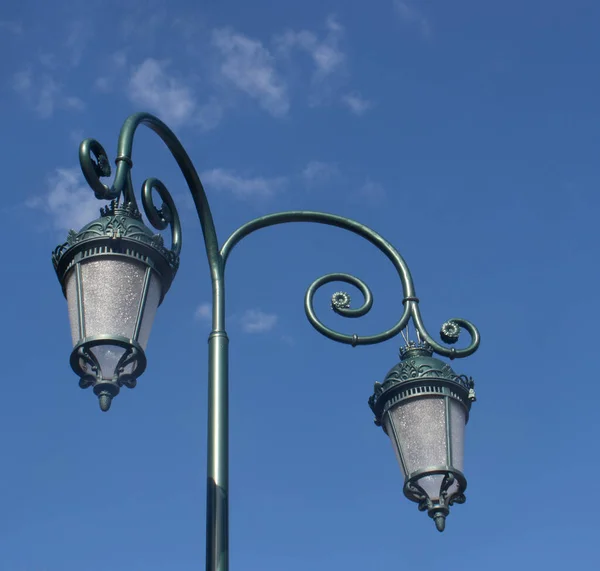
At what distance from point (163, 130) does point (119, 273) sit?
1.68m

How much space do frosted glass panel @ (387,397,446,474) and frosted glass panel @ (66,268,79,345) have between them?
228 cm

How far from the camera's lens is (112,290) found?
6.48 m

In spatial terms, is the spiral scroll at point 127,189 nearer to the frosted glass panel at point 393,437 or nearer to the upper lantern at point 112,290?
the upper lantern at point 112,290

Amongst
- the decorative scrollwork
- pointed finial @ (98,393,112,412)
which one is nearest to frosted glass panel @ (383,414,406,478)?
the decorative scrollwork

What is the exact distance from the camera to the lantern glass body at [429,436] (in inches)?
283

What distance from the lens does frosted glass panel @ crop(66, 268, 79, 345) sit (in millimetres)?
6391

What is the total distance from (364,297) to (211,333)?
1678mm

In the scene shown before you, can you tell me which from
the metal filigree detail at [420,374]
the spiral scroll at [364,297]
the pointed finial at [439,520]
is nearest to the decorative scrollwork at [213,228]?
the spiral scroll at [364,297]

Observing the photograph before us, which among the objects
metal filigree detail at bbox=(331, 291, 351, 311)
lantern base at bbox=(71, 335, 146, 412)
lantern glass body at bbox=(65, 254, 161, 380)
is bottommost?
lantern base at bbox=(71, 335, 146, 412)

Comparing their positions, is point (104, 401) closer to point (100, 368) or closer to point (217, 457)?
point (100, 368)

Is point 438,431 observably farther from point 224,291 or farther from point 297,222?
point 297,222

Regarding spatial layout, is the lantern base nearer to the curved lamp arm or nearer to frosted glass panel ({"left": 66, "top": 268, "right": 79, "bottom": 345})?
frosted glass panel ({"left": 66, "top": 268, "right": 79, "bottom": 345})

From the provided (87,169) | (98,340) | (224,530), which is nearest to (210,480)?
(224,530)

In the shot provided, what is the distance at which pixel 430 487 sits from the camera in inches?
284
